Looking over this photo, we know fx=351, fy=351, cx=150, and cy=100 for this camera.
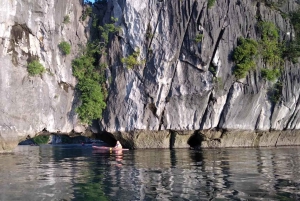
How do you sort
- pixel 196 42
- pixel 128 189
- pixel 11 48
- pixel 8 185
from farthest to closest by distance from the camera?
1. pixel 196 42
2. pixel 11 48
3. pixel 8 185
4. pixel 128 189

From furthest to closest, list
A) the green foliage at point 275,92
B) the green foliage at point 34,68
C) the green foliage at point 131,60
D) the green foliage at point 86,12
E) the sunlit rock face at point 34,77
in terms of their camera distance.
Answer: the green foliage at point 86,12 → the green foliage at point 275,92 → the green foliage at point 131,60 → the green foliage at point 34,68 → the sunlit rock face at point 34,77

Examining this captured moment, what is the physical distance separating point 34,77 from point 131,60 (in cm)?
709

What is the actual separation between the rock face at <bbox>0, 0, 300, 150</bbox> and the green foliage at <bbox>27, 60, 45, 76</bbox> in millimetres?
422

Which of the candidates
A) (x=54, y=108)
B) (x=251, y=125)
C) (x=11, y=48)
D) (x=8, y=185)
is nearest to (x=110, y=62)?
(x=54, y=108)

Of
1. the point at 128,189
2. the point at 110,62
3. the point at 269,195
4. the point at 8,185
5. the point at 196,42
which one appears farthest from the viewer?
the point at 110,62

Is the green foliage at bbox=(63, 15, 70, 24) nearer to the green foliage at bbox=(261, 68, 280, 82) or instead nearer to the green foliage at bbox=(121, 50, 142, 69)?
the green foliage at bbox=(121, 50, 142, 69)

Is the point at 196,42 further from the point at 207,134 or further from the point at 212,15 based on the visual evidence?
the point at 207,134

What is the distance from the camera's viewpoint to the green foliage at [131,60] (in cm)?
2642

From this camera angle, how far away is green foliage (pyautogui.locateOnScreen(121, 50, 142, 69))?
26422 millimetres

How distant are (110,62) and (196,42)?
685 cm

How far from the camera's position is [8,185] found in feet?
32.8

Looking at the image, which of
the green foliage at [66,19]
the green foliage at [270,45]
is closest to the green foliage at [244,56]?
the green foliage at [270,45]

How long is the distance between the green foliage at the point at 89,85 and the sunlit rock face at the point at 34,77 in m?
Result: 0.67

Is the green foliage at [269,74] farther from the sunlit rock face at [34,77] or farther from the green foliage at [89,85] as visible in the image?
the sunlit rock face at [34,77]
